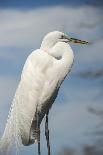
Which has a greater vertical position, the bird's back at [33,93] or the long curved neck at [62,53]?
the long curved neck at [62,53]

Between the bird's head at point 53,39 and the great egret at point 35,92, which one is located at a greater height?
the bird's head at point 53,39

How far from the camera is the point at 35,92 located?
12.1m

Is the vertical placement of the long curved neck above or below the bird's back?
above

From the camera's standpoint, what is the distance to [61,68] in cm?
1208

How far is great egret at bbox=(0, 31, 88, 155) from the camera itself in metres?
12.0

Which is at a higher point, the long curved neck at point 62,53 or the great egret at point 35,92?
the long curved neck at point 62,53

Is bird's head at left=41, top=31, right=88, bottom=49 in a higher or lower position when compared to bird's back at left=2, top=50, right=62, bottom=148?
higher

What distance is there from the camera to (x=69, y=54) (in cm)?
1213

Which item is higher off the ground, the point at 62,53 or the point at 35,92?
the point at 62,53

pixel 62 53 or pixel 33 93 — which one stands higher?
pixel 62 53

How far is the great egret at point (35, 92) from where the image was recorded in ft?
39.5

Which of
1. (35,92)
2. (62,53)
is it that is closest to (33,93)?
(35,92)

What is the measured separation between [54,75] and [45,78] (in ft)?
0.20

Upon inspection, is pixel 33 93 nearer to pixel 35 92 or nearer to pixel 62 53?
pixel 35 92
